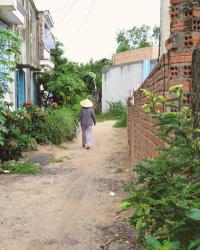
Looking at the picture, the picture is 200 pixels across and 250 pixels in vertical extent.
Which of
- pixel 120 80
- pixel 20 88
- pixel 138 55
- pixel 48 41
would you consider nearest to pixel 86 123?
pixel 20 88

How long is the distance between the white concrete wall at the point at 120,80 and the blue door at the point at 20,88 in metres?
12.8

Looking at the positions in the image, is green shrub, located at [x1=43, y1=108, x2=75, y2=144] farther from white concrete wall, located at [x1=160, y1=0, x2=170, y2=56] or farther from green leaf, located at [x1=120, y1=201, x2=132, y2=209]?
green leaf, located at [x1=120, y1=201, x2=132, y2=209]

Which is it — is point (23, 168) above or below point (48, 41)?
below

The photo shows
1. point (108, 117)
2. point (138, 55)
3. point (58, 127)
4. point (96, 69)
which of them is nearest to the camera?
point (58, 127)

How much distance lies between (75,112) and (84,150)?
5.35 metres

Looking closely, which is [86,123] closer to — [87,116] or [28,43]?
[87,116]

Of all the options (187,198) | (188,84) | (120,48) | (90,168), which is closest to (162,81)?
(188,84)

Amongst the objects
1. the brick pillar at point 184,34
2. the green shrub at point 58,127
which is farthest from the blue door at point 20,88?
the brick pillar at point 184,34

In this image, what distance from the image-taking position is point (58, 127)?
1596 centimetres

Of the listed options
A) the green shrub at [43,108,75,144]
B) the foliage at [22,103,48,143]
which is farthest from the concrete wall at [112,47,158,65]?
the foliage at [22,103,48,143]

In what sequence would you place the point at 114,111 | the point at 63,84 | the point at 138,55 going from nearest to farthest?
the point at 63,84, the point at 114,111, the point at 138,55

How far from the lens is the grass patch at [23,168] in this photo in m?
9.98

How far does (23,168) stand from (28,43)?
11.0 m

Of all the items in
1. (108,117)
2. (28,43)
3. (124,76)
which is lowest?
(108,117)
